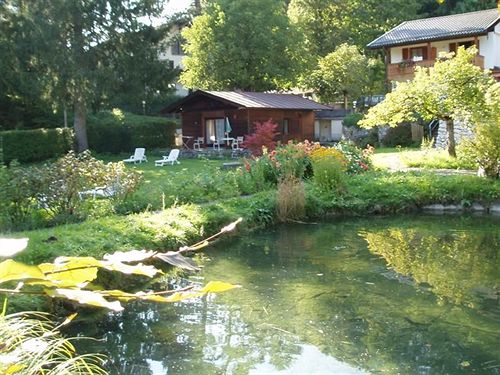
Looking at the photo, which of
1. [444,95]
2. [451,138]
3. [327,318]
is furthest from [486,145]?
[327,318]

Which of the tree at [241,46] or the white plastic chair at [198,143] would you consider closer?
the white plastic chair at [198,143]

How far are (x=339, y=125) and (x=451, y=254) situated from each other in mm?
25714

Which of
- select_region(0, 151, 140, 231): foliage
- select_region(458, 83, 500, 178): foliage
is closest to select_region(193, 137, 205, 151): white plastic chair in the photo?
select_region(458, 83, 500, 178): foliage

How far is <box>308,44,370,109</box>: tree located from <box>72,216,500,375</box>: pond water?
25078mm

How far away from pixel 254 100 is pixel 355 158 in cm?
1227

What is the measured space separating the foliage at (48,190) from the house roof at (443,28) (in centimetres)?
2590

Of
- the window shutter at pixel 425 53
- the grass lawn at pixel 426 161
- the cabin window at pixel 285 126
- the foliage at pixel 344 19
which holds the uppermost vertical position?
the foliage at pixel 344 19

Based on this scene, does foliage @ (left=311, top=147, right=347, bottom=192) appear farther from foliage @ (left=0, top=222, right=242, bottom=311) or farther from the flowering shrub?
foliage @ (left=0, top=222, right=242, bottom=311)

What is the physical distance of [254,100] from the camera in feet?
96.9

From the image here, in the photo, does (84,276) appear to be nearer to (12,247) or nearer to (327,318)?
(12,247)

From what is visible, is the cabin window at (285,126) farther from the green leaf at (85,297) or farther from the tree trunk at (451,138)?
the green leaf at (85,297)

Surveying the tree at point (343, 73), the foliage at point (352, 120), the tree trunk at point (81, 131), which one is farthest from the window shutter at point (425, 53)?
the tree trunk at point (81, 131)

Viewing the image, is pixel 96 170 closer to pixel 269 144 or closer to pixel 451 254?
pixel 451 254

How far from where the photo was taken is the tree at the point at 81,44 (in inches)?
1030
